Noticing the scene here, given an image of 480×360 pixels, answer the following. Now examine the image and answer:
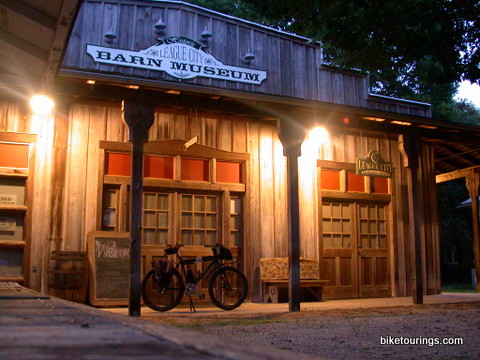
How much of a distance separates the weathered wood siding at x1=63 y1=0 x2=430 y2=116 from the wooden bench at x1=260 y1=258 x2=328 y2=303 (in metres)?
3.14

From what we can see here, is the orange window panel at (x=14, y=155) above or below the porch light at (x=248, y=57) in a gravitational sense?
below

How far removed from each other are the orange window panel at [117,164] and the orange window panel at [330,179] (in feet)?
13.3

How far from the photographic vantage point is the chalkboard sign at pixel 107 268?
341 inches

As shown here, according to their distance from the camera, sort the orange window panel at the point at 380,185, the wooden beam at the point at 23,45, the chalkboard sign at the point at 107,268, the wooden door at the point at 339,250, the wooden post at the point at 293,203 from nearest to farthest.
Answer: the wooden beam at the point at 23,45
the wooden post at the point at 293,203
the chalkboard sign at the point at 107,268
the wooden door at the point at 339,250
the orange window panel at the point at 380,185

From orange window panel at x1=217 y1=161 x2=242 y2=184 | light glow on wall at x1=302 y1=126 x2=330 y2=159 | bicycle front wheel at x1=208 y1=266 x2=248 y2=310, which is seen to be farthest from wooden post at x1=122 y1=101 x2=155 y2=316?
light glow on wall at x1=302 y1=126 x2=330 y2=159

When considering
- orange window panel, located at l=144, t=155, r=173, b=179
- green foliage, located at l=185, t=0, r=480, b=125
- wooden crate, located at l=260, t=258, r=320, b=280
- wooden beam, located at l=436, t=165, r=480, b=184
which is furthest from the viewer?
wooden beam, located at l=436, t=165, r=480, b=184

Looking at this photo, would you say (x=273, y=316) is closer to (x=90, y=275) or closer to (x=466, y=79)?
(x=90, y=275)

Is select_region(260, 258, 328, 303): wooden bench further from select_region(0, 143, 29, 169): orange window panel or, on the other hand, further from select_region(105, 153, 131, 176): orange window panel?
select_region(0, 143, 29, 169): orange window panel

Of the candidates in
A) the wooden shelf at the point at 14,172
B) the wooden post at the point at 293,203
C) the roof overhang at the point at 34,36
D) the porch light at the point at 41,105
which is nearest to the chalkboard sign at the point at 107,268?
the wooden shelf at the point at 14,172

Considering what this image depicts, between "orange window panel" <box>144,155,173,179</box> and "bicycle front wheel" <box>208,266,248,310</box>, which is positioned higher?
"orange window panel" <box>144,155,173,179</box>

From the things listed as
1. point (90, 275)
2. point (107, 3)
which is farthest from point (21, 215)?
point (107, 3)

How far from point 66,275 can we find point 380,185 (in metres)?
6.84

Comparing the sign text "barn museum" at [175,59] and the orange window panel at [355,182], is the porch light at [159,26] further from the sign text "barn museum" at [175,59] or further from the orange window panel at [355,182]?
the orange window panel at [355,182]

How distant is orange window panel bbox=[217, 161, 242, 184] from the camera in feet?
33.8
